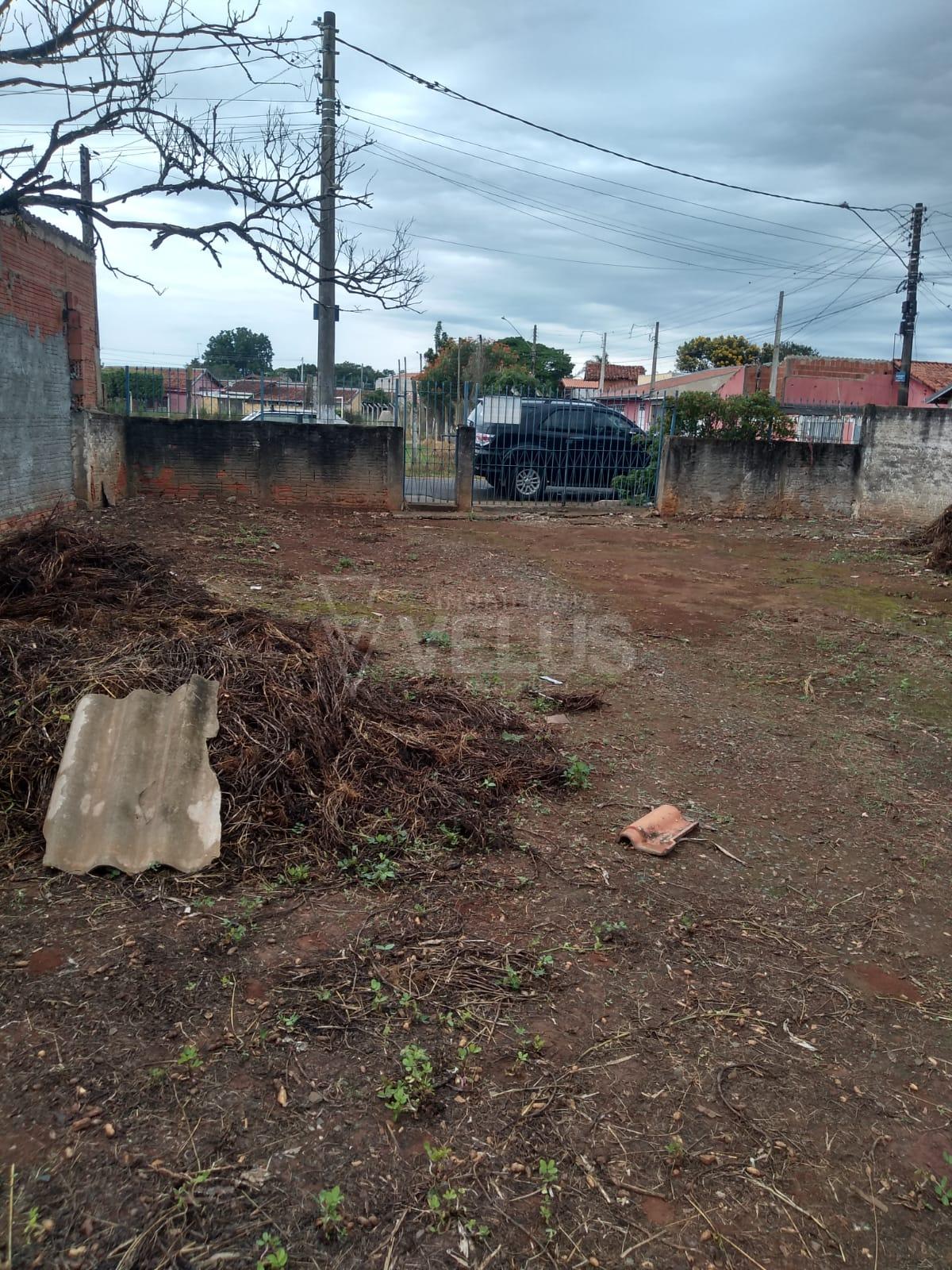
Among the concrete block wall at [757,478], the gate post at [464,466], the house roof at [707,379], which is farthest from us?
the house roof at [707,379]

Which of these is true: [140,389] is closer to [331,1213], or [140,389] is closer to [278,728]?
[278,728]

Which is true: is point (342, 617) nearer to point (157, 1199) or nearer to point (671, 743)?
point (671, 743)

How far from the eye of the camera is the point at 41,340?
983 centimetres

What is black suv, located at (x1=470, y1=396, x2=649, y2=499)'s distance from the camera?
14273mm

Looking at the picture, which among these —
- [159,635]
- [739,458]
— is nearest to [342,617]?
[159,635]

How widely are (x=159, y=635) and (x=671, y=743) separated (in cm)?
270

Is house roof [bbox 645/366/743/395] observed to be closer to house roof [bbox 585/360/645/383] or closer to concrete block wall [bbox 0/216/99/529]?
house roof [bbox 585/360/645/383]

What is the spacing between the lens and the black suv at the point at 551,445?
1427 cm

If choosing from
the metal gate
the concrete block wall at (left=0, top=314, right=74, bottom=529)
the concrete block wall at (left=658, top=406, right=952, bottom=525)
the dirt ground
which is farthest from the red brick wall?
the concrete block wall at (left=658, top=406, right=952, bottom=525)

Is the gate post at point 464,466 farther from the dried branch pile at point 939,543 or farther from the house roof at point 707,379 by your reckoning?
the house roof at point 707,379

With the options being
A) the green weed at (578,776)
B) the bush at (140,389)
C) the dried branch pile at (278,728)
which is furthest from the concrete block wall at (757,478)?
the green weed at (578,776)

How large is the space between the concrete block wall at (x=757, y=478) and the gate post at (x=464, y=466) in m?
3.16

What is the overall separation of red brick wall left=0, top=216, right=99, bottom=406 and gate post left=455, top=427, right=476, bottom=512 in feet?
16.9

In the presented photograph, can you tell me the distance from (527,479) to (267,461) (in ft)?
13.7
